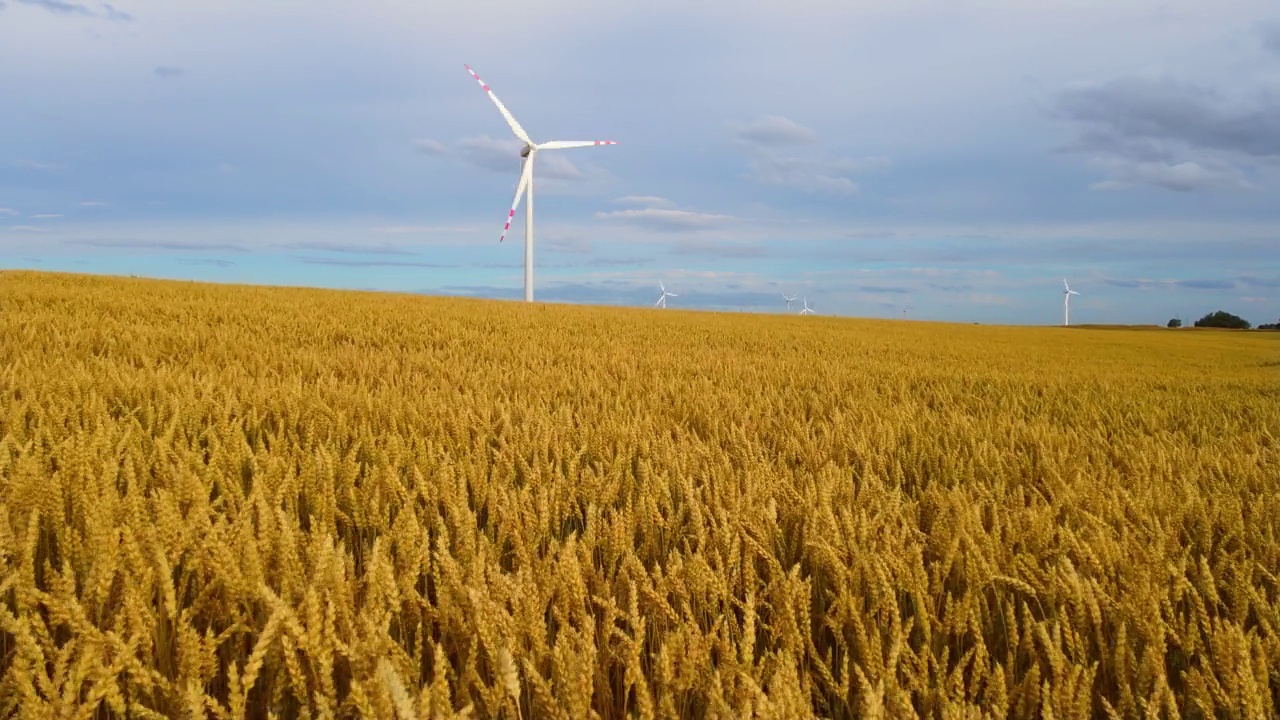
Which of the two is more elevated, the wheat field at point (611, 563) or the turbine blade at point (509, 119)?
the turbine blade at point (509, 119)

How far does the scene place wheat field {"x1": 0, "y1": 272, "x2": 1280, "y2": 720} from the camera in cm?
173

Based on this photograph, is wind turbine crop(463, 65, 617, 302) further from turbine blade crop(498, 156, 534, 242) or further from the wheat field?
the wheat field

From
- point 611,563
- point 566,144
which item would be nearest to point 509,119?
point 566,144

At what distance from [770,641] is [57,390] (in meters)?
5.32

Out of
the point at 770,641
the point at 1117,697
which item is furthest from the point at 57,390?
the point at 1117,697

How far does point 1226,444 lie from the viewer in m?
5.16

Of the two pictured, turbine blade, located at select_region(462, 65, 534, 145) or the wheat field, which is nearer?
the wheat field

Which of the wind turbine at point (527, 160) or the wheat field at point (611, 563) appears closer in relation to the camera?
the wheat field at point (611, 563)

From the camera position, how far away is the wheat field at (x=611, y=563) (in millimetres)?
1729

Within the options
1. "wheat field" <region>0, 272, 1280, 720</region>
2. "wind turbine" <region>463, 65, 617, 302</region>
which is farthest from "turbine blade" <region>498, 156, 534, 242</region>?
"wheat field" <region>0, 272, 1280, 720</region>

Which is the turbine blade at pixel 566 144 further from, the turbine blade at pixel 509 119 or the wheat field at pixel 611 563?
the wheat field at pixel 611 563

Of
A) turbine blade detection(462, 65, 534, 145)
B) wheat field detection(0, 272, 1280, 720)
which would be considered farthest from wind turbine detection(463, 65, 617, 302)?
wheat field detection(0, 272, 1280, 720)

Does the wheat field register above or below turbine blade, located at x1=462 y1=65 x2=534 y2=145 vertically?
below

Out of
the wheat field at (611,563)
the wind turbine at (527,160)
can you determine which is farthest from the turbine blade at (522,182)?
the wheat field at (611,563)
